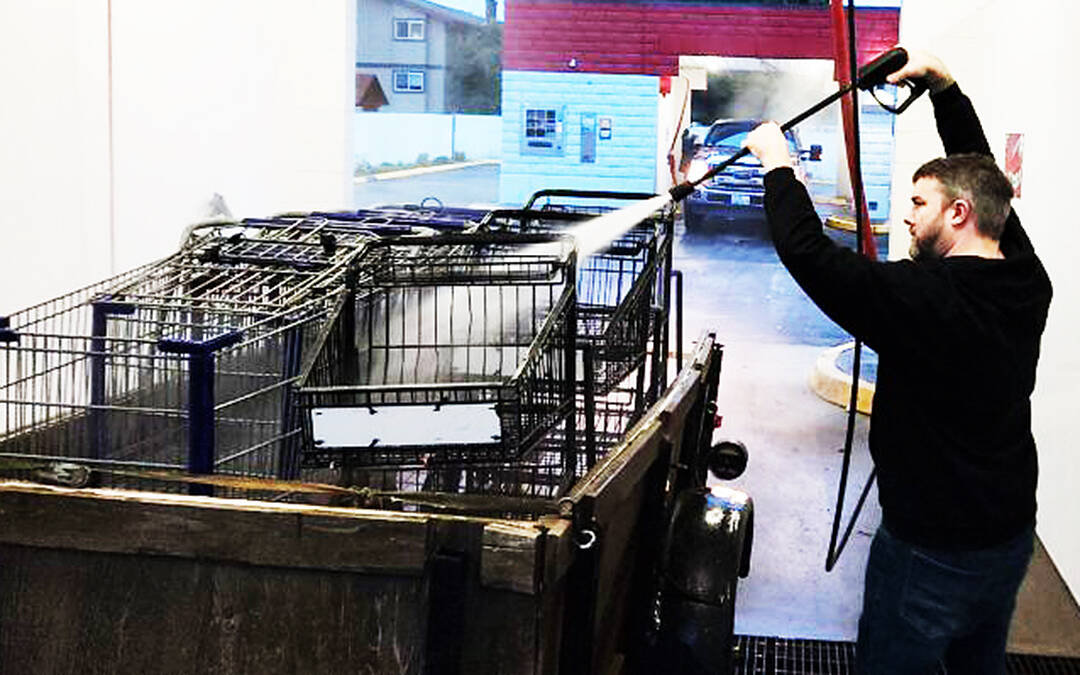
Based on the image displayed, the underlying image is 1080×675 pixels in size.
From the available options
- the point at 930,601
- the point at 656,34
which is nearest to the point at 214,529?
the point at 930,601

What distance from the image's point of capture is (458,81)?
23.4ft

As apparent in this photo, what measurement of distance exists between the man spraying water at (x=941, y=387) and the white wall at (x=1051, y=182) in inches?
71.0

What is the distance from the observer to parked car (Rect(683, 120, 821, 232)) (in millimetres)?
7109

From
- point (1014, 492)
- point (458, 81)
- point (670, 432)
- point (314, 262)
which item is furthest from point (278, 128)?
point (1014, 492)

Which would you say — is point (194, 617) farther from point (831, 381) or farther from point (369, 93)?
point (831, 381)

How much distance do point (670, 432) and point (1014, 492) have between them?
748 mm

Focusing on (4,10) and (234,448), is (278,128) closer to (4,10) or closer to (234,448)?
(4,10)

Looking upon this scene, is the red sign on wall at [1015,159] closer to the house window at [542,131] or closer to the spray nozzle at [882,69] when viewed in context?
the spray nozzle at [882,69]

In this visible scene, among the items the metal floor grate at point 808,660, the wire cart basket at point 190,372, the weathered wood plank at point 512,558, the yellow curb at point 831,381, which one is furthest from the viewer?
the yellow curb at point 831,381

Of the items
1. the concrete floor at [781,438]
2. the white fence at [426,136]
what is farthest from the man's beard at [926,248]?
the white fence at [426,136]

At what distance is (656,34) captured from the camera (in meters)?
7.36

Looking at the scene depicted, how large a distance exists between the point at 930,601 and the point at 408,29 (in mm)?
5207

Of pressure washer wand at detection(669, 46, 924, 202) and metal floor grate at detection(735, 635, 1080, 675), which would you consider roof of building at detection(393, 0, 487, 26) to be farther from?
pressure washer wand at detection(669, 46, 924, 202)

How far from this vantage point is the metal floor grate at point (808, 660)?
13.1ft
